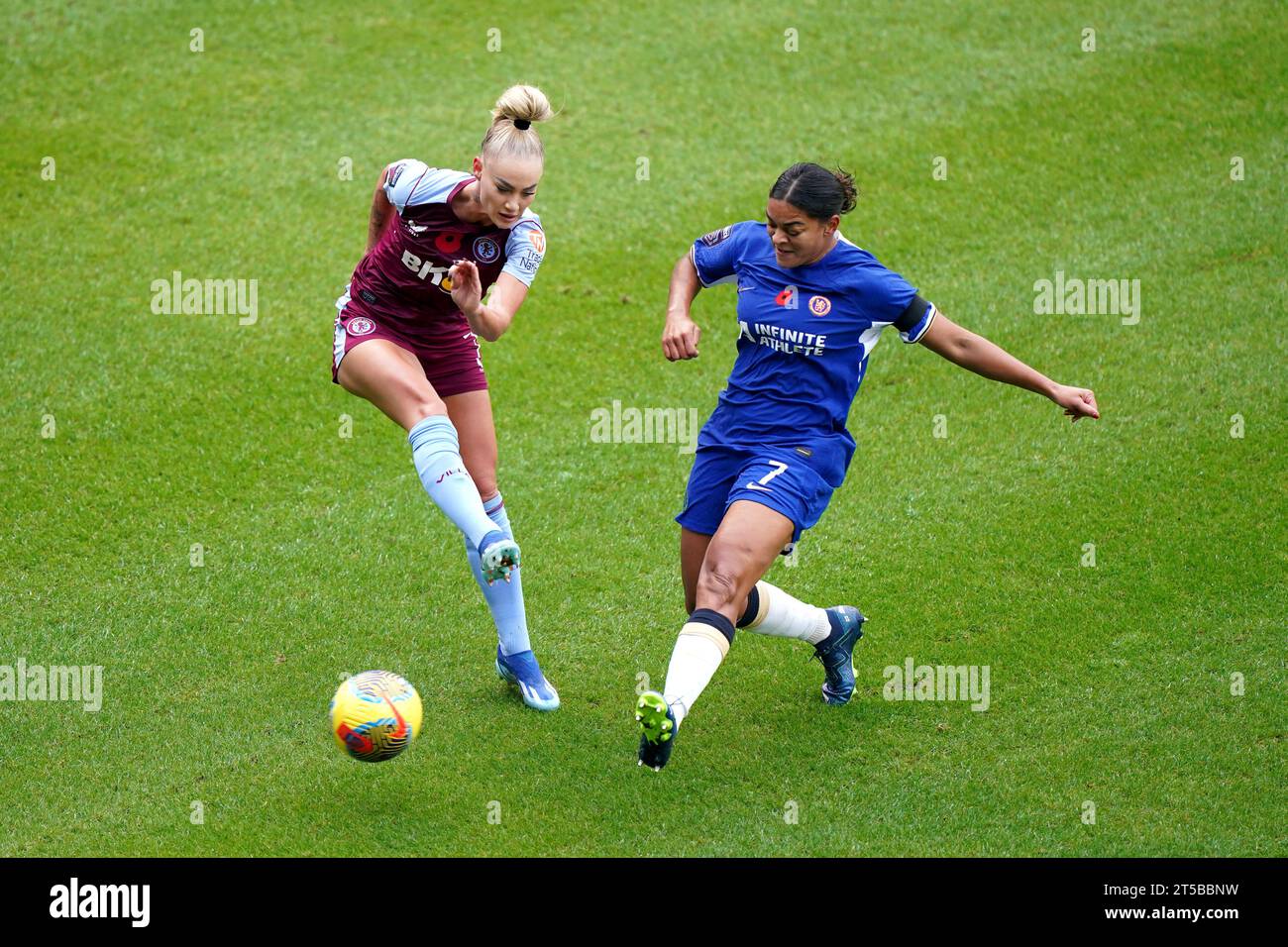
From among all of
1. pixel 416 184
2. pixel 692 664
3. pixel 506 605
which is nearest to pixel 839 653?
→ pixel 692 664

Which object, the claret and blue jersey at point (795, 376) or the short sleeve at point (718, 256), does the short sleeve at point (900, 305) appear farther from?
the short sleeve at point (718, 256)

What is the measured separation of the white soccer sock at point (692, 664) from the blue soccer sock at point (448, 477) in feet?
3.29

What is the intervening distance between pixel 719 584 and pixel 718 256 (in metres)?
1.72

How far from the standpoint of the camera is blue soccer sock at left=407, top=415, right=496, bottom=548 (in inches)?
224

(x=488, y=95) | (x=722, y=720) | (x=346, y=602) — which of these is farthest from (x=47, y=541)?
(x=488, y=95)

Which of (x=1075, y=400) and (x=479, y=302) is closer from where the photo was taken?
(x=479, y=302)

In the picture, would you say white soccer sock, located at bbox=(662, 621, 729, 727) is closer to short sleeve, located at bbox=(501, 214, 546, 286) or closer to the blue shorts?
the blue shorts

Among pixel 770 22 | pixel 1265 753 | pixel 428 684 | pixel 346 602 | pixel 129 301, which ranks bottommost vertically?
pixel 1265 753

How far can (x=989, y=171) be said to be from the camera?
1160cm

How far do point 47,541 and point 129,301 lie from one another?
287 centimetres

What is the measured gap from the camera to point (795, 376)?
594 centimetres

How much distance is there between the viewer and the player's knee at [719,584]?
17.9ft

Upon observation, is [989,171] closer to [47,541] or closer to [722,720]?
[722,720]

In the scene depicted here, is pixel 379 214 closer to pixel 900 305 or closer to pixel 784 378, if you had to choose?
pixel 784 378
